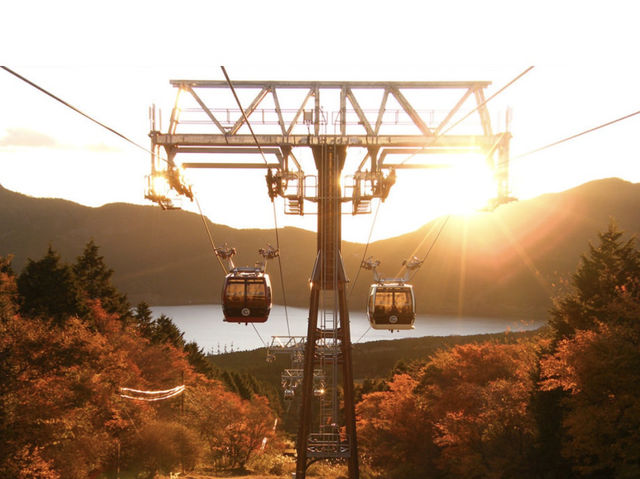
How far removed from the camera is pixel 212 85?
20.0 m

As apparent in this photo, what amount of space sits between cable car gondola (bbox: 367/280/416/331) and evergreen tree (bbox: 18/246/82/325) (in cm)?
2750

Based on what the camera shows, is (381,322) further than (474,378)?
No

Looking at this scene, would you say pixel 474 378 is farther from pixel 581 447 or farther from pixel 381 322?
pixel 381 322

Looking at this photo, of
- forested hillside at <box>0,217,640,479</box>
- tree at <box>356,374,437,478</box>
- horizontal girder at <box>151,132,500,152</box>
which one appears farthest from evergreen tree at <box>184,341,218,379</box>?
horizontal girder at <box>151,132,500,152</box>

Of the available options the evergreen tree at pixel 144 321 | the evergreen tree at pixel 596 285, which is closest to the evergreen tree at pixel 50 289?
the evergreen tree at pixel 144 321

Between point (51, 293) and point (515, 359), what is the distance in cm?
3616

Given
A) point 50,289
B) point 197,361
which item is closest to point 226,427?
point 50,289

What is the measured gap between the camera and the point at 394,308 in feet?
72.5

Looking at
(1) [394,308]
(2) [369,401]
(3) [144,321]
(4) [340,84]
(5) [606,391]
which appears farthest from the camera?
(3) [144,321]

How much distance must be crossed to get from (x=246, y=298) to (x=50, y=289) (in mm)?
26135

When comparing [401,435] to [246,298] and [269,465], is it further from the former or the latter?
[246,298]

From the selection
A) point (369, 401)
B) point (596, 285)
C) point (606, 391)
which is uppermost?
point (596, 285)

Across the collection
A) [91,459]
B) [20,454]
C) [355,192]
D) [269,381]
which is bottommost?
[269,381]

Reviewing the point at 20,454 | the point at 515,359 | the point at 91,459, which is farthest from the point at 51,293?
the point at 515,359
